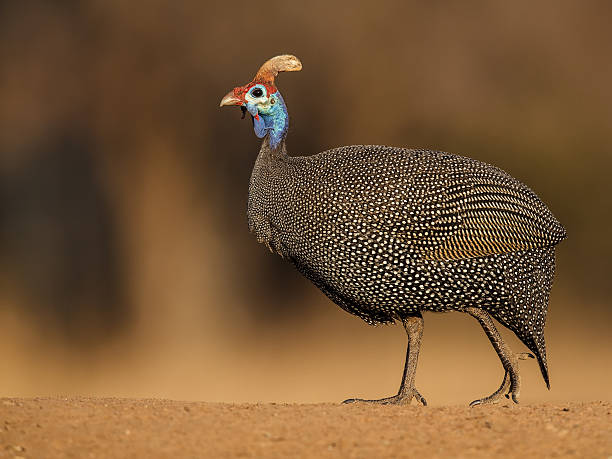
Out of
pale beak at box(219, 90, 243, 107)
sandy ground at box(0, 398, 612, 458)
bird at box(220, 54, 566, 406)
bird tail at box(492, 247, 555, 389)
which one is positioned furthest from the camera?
pale beak at box(219, 90, 243, 107)

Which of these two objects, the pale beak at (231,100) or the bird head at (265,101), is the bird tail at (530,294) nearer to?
the bird head at (265,101)

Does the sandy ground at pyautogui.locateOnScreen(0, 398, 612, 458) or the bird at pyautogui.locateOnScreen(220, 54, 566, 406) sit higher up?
the bird at pyautogui.locateOnScreen(220, 54, 566, 406)

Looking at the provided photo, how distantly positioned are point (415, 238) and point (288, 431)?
1.13 meters

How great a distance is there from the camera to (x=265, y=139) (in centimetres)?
416

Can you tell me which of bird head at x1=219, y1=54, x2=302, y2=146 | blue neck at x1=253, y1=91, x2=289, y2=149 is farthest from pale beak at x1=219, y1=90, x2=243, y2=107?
blue neck at x1=253, y1=91, x2=289, y2=149

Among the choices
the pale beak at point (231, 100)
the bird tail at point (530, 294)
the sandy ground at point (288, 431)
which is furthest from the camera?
the pale beak at point (231, 100)

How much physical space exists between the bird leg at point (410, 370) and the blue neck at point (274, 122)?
3.45ft

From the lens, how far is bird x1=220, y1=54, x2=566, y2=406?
360 cm

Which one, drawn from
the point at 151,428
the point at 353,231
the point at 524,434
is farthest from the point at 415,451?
the point at 353,231

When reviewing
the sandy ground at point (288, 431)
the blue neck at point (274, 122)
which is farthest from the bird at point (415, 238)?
the sandy ground at point (288, 431)

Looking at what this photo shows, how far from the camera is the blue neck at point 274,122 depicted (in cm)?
415

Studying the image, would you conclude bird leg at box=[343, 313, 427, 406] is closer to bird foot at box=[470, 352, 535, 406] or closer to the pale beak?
bird foot at box=[470, 352, 535, 406]

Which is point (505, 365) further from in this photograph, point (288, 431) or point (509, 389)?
point (288, 431)

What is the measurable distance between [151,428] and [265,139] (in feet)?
5.76
